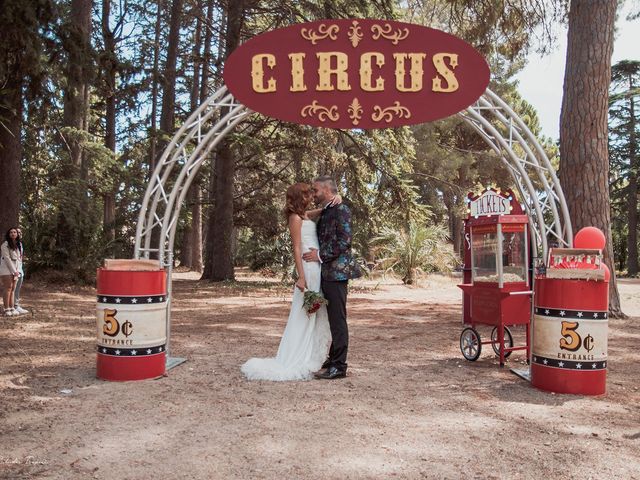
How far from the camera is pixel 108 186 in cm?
1717

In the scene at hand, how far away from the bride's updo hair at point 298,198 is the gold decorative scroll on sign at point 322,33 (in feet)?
4.75

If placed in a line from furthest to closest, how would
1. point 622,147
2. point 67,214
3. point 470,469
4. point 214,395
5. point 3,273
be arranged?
point 622,147 → point 67,214 → point 3,273 → point 214,395 → point 470,469

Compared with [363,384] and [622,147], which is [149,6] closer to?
[363,384]

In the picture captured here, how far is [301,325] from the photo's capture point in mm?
5824

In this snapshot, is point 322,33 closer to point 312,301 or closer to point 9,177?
point 312,301

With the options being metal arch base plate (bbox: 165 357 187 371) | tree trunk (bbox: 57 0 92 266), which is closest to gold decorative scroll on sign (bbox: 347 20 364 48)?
metal arch base plate (bbox: 165 357 187 371)

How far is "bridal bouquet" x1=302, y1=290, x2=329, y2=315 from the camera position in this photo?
5565 millimetres

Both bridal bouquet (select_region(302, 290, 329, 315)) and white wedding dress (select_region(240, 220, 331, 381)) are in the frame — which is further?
white wedding dress (select_region(240, 220, 331, 381))

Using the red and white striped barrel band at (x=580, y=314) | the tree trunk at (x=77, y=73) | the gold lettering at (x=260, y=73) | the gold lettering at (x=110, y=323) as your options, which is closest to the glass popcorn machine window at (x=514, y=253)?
the red and white striped barrel band at (x=580, y=314)

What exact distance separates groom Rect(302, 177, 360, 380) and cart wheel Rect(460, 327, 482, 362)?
1.79 metres

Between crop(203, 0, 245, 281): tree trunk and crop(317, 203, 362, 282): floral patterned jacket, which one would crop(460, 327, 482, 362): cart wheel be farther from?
crop(203, 0, 245, 281): tree trunk

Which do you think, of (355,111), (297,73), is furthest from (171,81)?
(355,111)

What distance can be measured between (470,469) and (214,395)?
242 cm

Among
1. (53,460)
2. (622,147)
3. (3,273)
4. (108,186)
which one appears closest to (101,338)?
(53,460)
